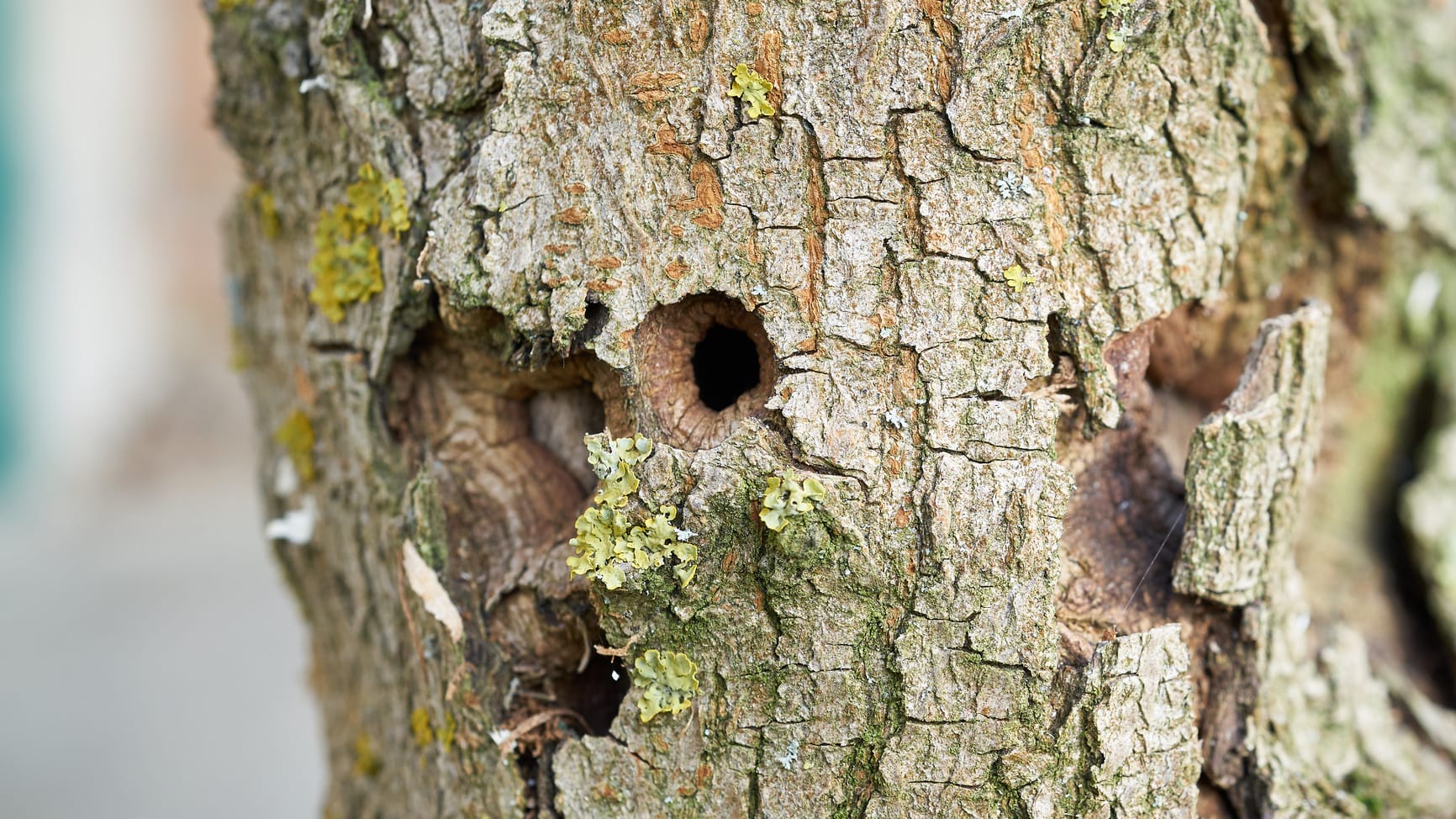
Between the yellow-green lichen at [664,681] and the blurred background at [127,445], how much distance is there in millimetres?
3609

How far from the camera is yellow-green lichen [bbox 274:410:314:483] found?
66.2 inches

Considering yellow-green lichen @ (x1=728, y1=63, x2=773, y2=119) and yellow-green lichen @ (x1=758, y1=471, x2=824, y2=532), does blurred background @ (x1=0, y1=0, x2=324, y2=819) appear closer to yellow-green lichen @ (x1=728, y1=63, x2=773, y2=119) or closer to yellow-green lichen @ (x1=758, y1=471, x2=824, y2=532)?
yellow-green lichen @ (x1=758, y1=471, x2=824, y2=532)

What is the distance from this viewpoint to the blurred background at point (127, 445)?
15.2ft

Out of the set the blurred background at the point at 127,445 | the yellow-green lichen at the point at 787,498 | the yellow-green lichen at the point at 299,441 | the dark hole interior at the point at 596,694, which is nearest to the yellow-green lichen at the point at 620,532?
the yellow-green lichen at the point at 787,498

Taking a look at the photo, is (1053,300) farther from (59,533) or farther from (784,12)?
(59,533)

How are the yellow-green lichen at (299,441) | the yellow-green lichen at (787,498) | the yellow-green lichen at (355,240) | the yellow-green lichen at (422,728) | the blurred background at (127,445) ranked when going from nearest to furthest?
the yellow-green lichen at (787,498), the yellow-green lichen at (355,240), the yellow-green lichen at (422,728), the yellow-green lichen at (299,441), the blurred background at (127,445)

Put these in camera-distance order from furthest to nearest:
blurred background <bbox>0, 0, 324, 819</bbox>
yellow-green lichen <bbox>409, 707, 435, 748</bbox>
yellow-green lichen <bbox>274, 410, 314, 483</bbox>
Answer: blurred background <bbox>0, 0, 324, 819</bbox>, yellow-green lichen <bbox>274, 410, 314, 483</bbox>, yellow-green lichen <bbox>409, 707, 435, 748</bbox>

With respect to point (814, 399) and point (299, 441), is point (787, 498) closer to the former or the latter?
point (814, 399)

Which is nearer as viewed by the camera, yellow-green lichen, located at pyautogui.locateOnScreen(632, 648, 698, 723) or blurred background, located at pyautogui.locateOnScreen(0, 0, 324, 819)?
yellow-green lichen, located at pyautogui.locateOnScreen(632, 648, 698, 723)

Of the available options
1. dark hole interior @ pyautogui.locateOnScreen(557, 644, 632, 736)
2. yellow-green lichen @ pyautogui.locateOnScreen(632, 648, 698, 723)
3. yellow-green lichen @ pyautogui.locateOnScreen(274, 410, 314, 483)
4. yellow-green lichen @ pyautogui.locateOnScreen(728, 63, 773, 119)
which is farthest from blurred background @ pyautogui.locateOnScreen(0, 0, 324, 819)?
yellow-green lichen @ pyautogui.locateOnScreen(728, 63, 773, 119)

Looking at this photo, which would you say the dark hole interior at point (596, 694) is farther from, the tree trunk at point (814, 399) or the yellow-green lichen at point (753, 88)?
the yellow-green lichen at point (753, 88)

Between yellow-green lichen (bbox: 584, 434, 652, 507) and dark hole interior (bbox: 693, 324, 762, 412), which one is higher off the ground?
dark hole interior (bbox: 693, 324, 762, 412)

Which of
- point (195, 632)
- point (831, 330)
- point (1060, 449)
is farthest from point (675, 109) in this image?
point (195, 632)

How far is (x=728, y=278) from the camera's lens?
124 cm
